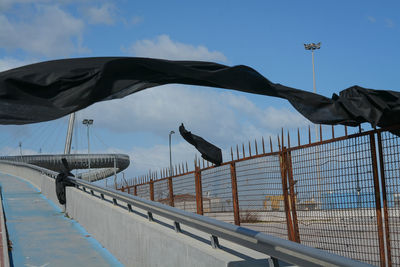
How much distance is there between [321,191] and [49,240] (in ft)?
20.2

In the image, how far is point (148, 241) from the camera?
283 inches

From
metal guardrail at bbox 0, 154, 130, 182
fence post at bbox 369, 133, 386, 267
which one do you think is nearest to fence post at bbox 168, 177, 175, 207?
fence post at bbox 369, 133, 386, 267

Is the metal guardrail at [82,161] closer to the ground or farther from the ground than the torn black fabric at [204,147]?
farther from the ground

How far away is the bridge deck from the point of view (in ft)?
28.8

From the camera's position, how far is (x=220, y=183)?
10.5 m

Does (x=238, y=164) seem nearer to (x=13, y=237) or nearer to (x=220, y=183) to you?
(x=220, y=183)

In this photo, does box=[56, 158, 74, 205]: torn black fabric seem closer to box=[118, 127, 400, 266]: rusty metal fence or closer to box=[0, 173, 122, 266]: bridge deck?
box=[0, 173, 122, 266]: bridge deck

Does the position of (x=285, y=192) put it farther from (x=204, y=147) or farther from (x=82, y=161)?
Answer: (x=82, y=161)

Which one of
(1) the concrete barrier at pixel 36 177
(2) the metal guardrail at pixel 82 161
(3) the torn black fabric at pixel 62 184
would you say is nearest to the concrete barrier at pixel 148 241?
(3) the torn black fabric at pixel 62 184

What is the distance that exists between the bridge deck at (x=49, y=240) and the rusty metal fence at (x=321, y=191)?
267cm

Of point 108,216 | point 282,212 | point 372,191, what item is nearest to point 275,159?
point 282,212

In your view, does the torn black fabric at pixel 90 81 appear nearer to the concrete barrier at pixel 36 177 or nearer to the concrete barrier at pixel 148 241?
the concrete barrier at pixel 148 241

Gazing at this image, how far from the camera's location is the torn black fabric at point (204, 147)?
5945 millimetres

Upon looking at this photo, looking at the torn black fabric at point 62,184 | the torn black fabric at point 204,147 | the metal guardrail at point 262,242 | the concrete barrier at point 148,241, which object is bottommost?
the concrete barrier at point 148,241
